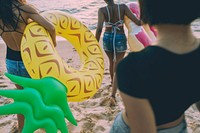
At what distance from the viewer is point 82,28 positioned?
295 centimetres

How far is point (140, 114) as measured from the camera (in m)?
0.92

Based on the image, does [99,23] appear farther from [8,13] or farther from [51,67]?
[51,67]

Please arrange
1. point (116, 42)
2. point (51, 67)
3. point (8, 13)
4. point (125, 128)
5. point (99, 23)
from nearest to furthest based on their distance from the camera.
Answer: point (125, 128) → point (51, 67) → point (8, 13) → point (99, 23) → point (116, 42)

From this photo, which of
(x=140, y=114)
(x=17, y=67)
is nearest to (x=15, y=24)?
(x=17, y=67)

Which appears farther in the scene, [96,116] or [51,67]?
[96,116]

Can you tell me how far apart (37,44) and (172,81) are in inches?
57.0

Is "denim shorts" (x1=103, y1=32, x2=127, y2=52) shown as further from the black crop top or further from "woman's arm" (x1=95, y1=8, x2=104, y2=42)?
the black crop top

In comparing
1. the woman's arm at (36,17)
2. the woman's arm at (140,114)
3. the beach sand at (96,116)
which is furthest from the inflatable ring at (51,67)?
the woman's arm at (140,114)

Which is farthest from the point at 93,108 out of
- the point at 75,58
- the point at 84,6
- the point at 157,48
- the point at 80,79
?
the point at 84,6


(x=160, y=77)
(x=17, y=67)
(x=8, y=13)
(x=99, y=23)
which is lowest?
(x=17, y=67)

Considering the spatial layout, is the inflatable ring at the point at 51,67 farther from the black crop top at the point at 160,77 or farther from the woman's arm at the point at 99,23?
the black crop top at the point at 160,77

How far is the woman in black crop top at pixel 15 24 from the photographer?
7.45 feet

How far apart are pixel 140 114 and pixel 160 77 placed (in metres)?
0.13

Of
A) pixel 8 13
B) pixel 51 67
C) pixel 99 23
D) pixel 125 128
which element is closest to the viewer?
pixel 125 128
